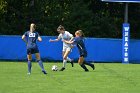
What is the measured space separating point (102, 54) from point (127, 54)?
5.38 ft

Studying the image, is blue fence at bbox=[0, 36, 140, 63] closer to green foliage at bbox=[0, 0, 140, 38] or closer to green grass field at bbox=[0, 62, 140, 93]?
green foliage at bbox=[0, 0, 140, 38]

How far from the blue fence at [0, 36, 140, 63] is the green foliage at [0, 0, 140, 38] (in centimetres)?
532

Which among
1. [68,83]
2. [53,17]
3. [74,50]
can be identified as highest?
[68,83]

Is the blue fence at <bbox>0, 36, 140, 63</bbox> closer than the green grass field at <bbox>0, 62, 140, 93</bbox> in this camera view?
No

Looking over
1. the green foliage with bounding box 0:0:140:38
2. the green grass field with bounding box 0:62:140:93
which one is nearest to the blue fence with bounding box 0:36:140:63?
the green foliage with bounding box 0:0:140:38

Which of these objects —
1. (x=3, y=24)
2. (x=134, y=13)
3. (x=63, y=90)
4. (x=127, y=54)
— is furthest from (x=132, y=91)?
(x=134, y=13)

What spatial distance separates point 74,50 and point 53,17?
6537 millimetres

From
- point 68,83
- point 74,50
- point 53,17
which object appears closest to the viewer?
point 68,83

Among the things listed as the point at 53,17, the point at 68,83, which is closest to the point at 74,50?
the point at 53,17

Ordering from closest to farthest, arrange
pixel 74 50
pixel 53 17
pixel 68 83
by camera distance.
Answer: pixel 68 83, pixel 74 50, pixel 53 17

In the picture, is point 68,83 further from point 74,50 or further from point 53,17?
point 53,17

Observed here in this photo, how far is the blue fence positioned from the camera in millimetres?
29453

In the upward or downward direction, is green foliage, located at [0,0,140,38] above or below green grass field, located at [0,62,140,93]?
below

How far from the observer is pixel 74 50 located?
98.9 feet
